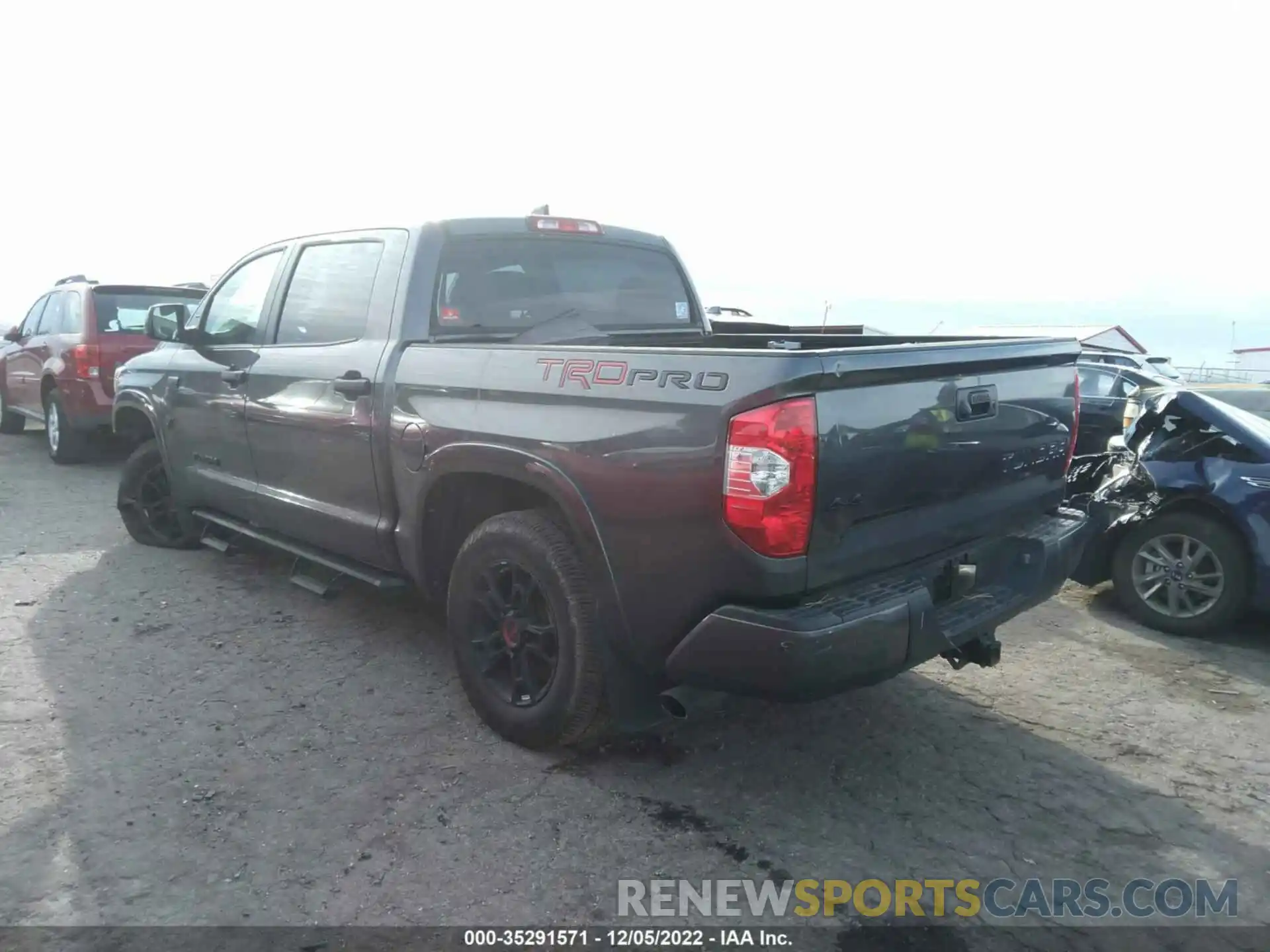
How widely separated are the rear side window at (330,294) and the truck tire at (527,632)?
1.26m

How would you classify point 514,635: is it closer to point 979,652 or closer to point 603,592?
point 603,592

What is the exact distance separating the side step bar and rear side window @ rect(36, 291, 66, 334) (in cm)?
535

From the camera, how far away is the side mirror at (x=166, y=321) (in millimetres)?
5348

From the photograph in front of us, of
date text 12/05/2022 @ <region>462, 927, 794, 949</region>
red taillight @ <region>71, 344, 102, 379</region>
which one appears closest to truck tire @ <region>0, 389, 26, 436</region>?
red taillight @ <region>71, 344, 102, 379</region>

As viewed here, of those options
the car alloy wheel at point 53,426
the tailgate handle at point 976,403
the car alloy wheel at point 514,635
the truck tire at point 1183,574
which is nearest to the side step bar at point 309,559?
the car alloy wheel at point 514,635

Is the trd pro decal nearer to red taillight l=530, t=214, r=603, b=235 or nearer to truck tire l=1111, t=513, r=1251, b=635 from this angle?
red taillight l=530, t=214, r=603, b=235

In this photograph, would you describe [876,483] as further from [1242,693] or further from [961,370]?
[1242,693]

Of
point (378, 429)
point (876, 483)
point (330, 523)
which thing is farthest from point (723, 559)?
point (330, 523)

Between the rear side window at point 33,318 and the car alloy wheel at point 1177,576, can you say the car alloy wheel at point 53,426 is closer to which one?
the rear side window at point 33,318

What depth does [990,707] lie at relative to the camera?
4.00 metres

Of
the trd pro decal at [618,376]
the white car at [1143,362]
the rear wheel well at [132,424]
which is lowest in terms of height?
the rear wheel well at [132,424]

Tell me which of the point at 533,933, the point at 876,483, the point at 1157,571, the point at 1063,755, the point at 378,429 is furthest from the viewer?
the point at 1157,571

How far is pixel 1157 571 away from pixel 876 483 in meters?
3.16

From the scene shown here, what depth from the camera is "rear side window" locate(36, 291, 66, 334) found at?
9.39 m
